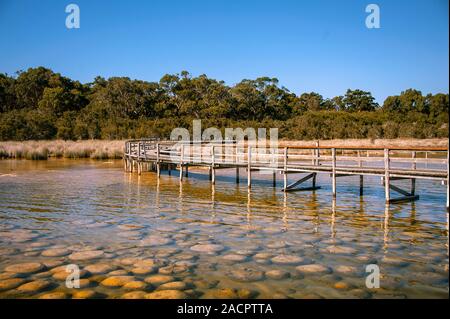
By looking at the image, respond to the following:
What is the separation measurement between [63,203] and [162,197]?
3372 millimetres

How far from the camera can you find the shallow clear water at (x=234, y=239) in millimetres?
6414

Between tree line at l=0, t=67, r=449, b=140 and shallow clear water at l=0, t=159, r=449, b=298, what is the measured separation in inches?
1401

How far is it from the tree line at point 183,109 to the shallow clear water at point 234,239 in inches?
1401

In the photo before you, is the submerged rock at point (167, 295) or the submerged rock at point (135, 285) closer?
the submerged rock at point (167, 295)

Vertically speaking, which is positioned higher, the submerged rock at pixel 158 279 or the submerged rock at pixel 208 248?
the submerged rock at pixel 208 248

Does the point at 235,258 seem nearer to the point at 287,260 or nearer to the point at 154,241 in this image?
the point at 287,260

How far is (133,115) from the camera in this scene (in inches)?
2975

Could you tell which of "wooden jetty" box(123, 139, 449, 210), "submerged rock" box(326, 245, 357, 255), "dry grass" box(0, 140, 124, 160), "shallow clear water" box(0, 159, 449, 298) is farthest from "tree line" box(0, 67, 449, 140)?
"submerged rock" box(326, 245, 357, 255)

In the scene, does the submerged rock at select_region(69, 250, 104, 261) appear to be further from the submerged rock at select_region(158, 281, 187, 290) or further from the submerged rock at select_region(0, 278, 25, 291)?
the submerged rock at select_region(158, 281, 187, 290)

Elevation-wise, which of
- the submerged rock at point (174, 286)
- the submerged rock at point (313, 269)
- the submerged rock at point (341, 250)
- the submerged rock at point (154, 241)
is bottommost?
the submerged rock at point (174, 286)

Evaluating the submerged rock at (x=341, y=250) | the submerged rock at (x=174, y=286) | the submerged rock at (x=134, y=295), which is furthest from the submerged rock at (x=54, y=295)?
the submerged rock at (x=341, y=250)

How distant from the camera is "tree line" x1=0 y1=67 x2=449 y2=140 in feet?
166

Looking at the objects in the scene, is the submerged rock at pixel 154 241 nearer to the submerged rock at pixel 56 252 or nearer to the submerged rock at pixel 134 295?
the submerged rock at pixel 56 252
